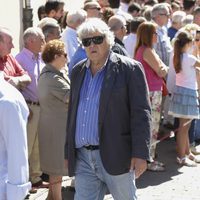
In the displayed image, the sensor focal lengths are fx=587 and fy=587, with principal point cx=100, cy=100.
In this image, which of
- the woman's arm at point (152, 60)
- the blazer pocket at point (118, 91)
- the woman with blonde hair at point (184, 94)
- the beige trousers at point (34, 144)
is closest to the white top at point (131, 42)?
the woman with blonde hair at point (184, 94)

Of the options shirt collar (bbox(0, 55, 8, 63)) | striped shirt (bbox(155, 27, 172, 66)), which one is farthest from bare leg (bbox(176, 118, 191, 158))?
shirt collar (bbox(0, 55, 8, 63))

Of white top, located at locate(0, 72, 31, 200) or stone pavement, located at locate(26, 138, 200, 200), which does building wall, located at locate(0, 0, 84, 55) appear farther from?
white top, located at locate(0, 72, 31, 200)

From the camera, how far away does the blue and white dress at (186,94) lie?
25.2ft

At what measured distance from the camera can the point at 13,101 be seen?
9.91 ft

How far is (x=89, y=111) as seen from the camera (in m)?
4.23

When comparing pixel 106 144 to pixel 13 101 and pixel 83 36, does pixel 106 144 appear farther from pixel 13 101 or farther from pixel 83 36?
pixel 13 101

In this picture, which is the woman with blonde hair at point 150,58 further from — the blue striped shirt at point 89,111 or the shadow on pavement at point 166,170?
the blue striped shirt at point 89,111

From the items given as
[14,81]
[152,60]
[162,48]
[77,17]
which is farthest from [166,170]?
[14,81]

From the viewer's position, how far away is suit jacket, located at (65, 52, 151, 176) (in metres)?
4.11

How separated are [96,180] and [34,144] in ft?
7.59

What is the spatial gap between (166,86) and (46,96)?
2630mm

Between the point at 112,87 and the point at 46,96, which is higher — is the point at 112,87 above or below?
above

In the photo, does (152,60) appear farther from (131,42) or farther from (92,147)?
(92,147)

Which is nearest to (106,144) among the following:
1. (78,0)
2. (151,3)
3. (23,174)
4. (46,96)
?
(23,174)
